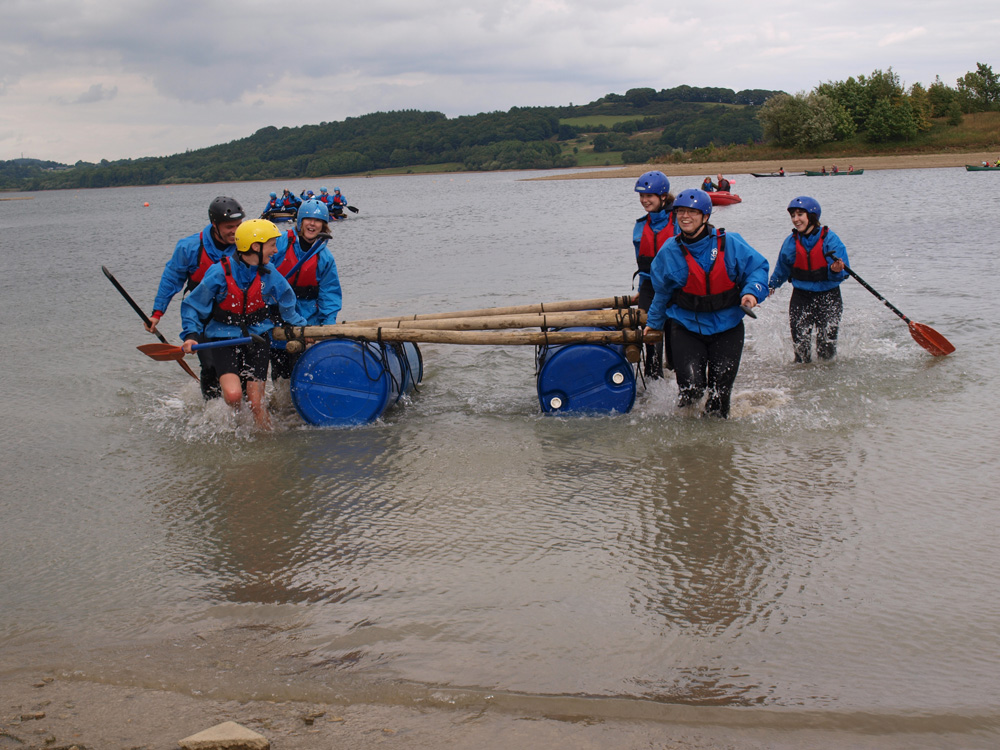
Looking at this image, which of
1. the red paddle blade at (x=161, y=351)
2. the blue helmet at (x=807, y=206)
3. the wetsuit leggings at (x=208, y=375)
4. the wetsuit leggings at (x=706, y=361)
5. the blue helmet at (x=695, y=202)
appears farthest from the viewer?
the blue helmet at (x=807, y=206)

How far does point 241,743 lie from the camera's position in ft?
9.86

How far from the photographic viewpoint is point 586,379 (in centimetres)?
721

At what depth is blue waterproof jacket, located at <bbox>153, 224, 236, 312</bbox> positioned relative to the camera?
708cm

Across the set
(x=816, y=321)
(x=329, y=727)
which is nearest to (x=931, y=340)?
(x=816, y=321)

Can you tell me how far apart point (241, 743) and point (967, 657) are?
118 inches

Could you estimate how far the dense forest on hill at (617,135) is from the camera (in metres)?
76.3

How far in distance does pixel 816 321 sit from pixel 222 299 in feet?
19.7

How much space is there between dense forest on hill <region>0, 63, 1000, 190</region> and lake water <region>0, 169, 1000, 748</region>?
74.6 m

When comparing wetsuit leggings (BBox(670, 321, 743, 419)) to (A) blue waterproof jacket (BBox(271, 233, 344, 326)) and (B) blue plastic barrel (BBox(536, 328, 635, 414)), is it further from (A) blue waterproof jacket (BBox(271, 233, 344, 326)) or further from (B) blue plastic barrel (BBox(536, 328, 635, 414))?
(A) blue waterproof jacket (BBox(271, 233, 344, 326))

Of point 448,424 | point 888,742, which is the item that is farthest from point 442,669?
point 448,424

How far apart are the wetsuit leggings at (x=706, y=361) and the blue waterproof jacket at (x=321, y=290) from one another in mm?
3088

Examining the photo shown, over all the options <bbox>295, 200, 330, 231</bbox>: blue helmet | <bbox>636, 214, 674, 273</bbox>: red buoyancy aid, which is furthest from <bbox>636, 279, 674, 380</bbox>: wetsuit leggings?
<bbox>295, 200, 330, 231</bbox>: blue helmet

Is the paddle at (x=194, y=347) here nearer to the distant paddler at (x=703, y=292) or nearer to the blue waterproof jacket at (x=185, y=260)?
the blue waterproof jacket at (x=185, y=260)

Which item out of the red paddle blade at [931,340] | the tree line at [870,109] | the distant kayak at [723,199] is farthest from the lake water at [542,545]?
the tree line at [870,109]
